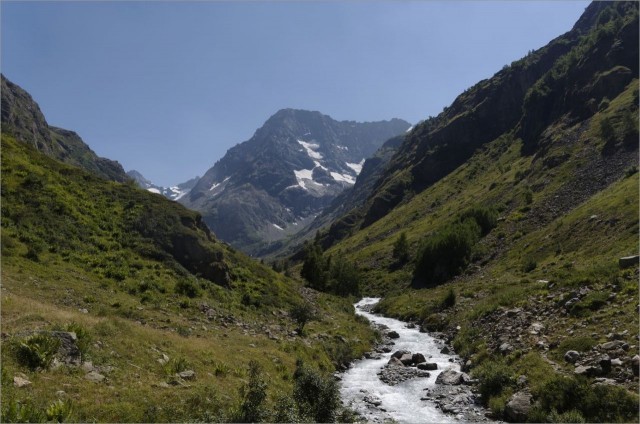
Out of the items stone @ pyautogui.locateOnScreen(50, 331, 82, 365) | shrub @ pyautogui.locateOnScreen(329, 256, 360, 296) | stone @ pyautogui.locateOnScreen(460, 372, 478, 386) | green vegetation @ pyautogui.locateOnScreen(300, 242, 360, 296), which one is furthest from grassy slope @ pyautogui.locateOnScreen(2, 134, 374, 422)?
shrub @ pyautogui.locateOnScreen(329, 256, 360, 296)

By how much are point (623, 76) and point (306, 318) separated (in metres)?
164

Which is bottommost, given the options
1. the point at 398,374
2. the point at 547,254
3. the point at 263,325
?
the point at 398,374

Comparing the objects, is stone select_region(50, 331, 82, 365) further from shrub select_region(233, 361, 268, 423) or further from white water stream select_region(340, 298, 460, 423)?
white water stream select_region(340, 298, 460, 423)

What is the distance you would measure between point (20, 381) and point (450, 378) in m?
27.7

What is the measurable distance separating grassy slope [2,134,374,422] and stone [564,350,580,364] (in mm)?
18306

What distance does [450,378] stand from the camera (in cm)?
3197

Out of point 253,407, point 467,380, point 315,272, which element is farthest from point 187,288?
point 315,272

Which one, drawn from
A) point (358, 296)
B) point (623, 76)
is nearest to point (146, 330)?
point (358, 296)

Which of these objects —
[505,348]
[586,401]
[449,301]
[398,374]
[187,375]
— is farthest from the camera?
[449,301]

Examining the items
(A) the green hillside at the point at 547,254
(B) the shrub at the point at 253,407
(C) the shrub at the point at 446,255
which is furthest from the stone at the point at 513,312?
(C) the shrub at the point at 446,255

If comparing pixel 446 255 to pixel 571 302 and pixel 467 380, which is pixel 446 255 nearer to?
pixel 571 302

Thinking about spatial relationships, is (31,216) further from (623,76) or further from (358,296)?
(623,76)

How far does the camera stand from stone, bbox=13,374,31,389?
1574 cm

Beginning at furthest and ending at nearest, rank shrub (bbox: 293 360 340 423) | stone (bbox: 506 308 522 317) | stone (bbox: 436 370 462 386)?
stone (bbox: 506 308 522 317)
stone (bbox: 436 370 462 386)
shrub (bbox: 293 360 340 423)
